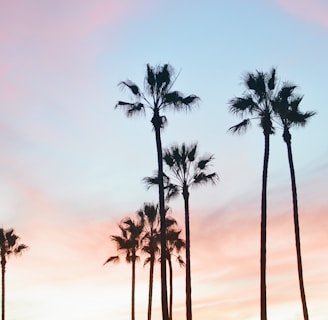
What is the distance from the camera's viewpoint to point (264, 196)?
38.6 m

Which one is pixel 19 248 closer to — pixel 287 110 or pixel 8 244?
pixel 8 244

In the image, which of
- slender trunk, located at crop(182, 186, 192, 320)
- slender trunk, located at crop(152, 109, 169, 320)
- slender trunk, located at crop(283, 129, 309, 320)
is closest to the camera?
slender trunk, located at crop(152, 109, 169, 320)

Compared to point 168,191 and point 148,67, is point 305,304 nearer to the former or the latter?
point 168,191

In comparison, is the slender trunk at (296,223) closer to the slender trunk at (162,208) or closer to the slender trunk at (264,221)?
the slender trunk at (264,221)

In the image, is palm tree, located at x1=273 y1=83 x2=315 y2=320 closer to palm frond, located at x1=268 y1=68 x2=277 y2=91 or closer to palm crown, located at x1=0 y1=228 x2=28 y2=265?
palm frond, located at x1=268 y1=68 x2=277 y2=91

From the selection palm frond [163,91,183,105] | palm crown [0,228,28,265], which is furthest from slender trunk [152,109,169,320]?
palm crown [0,228,28,265]

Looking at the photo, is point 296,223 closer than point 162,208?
No

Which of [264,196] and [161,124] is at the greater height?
[161,124]

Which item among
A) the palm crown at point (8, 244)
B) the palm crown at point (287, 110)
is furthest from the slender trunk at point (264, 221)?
the palm crown at point (8, 244)

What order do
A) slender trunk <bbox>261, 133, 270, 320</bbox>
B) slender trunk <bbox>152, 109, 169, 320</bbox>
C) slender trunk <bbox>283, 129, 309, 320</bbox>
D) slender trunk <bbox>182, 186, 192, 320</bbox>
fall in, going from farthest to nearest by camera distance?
slender trunk <bbox>182, 186, 192, 320</bbox> < slender trunk <bbox>283, 129, 309, 320</bbox> < slender trunk <bbox>152, 109, 169, 320</bbox> < slender trunk <bbox>261, 133, 270, 320</bbox>

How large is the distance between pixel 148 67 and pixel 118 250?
30.7 metres

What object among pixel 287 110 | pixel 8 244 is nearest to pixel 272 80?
pixel 287 110

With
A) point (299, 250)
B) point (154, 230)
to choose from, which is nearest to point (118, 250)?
point (154, 230)

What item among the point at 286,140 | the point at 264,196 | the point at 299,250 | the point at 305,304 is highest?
the point at 286,140
